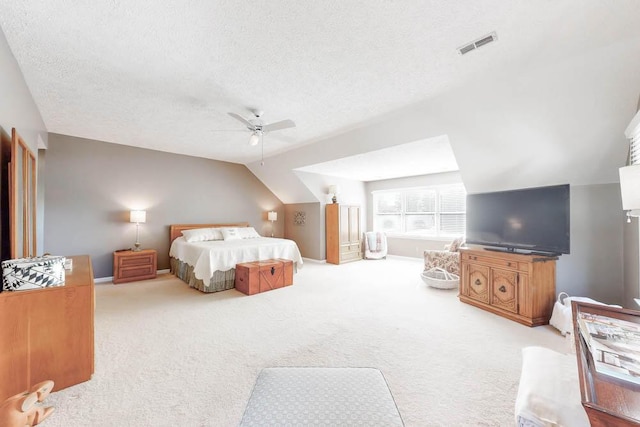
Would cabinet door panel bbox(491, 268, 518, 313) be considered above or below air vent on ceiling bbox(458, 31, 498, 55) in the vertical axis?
below

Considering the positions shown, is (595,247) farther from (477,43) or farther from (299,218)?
(299,218)

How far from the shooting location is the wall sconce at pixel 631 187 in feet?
4.82

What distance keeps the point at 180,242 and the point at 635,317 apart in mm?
5706

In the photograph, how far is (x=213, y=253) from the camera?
4043 mm

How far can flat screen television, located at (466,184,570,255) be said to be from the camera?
2.82 meters

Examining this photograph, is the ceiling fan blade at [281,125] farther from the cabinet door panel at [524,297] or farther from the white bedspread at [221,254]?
the cabinet door panel at [524,297]

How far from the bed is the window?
10.9 ft

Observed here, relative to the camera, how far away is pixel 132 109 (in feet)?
10.5

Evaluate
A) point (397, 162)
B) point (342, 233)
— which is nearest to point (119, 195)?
point (342, 233)

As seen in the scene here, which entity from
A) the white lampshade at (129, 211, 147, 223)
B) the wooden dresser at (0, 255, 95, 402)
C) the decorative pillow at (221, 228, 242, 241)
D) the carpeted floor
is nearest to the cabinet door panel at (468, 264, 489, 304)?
the carpeted floor

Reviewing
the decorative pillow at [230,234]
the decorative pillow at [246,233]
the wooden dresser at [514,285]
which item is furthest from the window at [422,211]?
the decorative pillow at [230,234]

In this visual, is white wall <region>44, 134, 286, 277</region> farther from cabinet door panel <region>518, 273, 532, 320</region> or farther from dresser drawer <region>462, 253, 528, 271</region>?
cabinet door panel <region>518, 273, 532, 320</region>

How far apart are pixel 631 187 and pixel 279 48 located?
2528 mm

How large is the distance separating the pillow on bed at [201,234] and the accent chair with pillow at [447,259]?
438 centimetres
